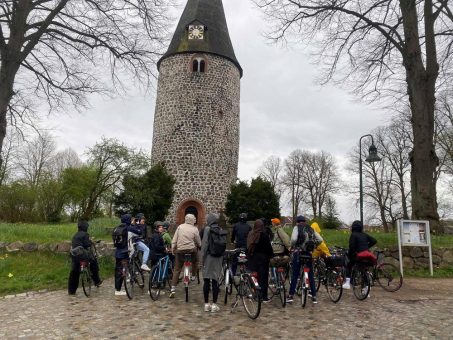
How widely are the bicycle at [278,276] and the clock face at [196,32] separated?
23.0m

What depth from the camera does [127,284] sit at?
27.7ft

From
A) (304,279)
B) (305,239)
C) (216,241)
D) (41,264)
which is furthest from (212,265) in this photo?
(41,264)

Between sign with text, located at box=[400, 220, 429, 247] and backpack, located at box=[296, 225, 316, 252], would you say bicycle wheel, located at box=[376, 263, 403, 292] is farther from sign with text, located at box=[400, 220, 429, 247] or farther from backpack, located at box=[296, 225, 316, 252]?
backpack, located at box=[296, 225, 316, 252]

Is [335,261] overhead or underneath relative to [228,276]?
overhead

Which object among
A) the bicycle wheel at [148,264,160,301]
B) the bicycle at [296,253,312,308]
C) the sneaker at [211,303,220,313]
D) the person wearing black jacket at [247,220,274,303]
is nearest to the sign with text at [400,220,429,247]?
the bicycle at [296,253,312,308]

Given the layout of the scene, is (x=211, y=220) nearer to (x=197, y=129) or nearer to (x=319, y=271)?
(x=319, y=271)

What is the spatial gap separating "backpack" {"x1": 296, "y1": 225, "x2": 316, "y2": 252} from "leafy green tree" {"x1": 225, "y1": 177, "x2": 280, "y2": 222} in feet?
52.2

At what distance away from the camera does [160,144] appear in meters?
26.7

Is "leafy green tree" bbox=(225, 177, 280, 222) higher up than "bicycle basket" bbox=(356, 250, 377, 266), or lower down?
higher up

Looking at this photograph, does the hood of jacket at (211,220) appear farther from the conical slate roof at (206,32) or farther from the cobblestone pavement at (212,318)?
the conical slate roof at (206,32)

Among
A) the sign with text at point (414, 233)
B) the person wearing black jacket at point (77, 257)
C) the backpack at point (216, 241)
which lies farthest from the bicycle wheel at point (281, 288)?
the sign with text at point (414, 233)

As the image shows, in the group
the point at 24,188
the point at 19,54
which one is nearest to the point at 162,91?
the point at 24,188

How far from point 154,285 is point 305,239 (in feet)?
10.9

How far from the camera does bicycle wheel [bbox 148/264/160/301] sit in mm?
8016
